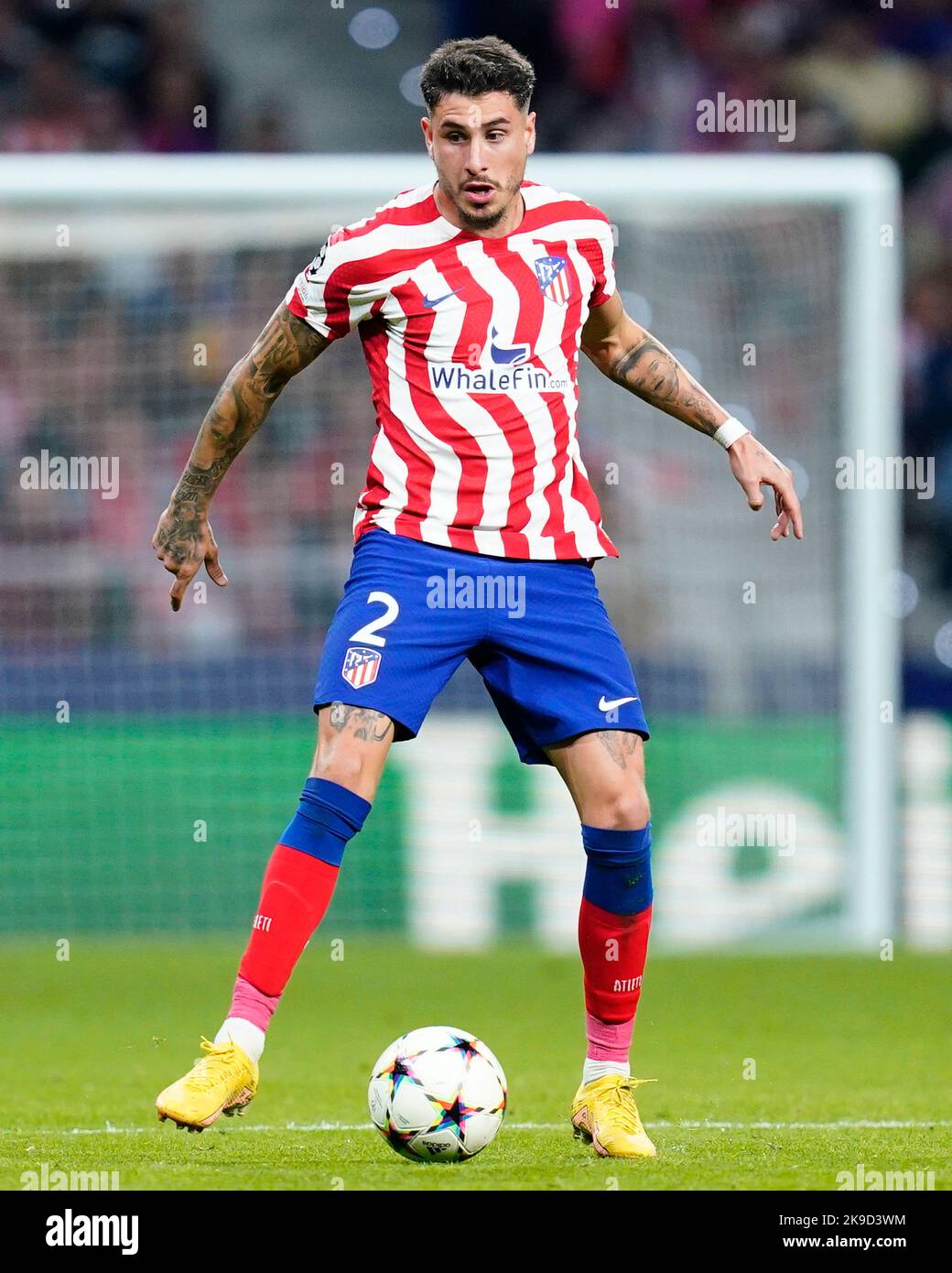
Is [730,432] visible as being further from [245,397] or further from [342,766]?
[342,766]

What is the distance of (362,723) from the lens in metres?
4.27

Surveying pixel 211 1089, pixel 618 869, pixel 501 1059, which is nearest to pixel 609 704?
pixel 618 869

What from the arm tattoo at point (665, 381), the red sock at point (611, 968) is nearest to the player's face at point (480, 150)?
the arm tattoo at point (665, 381)

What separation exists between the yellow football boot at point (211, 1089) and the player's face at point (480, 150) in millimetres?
1877

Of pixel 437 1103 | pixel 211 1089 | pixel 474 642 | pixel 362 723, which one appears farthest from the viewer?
pixel 474 642

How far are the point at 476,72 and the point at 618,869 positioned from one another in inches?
70.1

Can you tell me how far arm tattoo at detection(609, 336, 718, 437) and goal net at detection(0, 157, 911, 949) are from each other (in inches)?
168

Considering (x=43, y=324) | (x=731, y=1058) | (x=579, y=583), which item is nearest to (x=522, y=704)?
(x=579, y=583)

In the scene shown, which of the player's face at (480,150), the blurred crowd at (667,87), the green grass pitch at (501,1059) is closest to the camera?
the green grass pitch at (501,1059)

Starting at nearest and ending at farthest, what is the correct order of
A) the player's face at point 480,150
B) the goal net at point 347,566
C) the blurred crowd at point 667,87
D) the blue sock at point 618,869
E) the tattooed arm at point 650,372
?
1. the player's face at point 480,150
2. the blue sock at point 618,869
3. the tattooed arm at point 650,372
4. the goal net at point 347,566
5. the blurred crowd at point 667,87

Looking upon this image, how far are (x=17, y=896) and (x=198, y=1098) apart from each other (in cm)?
547

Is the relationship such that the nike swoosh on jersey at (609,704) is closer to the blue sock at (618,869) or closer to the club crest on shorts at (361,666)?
the blue sock at (618,869)

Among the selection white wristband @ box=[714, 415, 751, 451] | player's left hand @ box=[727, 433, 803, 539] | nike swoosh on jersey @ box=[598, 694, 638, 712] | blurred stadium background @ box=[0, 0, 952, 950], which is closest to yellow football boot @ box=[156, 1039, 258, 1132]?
nike swoosh on jersey @ box=[598, 694, 638, 712]

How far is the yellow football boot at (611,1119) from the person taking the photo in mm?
4289
